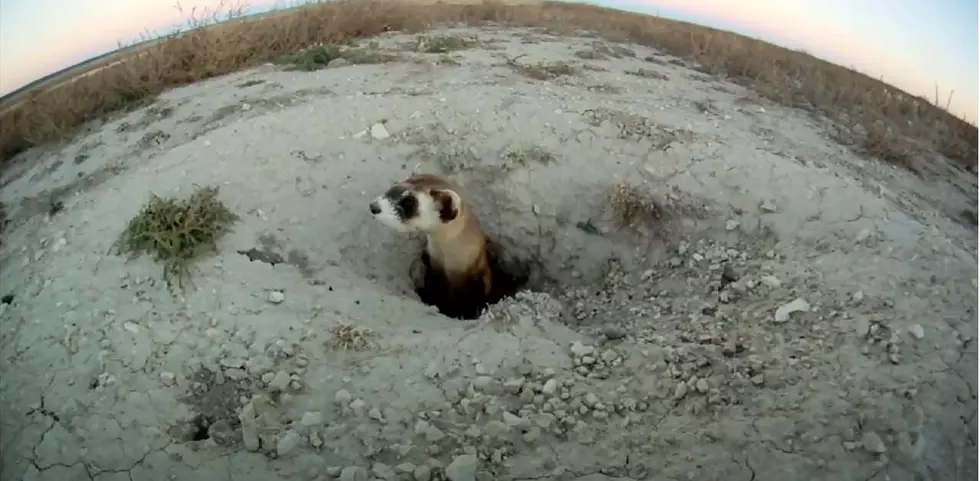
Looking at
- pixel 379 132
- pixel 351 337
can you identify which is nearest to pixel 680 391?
pixel 351 337

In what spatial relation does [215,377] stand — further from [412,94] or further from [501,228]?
[412,94]

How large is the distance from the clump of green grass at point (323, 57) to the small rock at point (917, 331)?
9.62 feet

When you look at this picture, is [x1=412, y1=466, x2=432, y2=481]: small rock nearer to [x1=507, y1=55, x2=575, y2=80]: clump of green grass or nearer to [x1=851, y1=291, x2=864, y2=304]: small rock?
[x1=851, y1=291, x2=864, y2=304]: small rock

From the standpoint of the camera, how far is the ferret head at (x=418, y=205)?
96.4 inches

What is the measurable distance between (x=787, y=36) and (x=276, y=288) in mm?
1524

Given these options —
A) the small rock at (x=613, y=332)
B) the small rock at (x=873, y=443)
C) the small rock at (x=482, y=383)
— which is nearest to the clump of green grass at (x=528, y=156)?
the small rock at (x=613, y=332)

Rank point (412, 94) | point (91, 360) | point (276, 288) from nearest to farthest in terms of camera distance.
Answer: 1. point (91, 360)
2. point (276, 288)
3. point (412, 94)

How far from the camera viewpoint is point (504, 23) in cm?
488

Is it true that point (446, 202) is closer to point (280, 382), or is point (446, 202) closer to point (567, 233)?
point (567, 233)

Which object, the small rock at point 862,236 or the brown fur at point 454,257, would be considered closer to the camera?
the small rock at point 862,236

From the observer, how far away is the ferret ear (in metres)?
2.50

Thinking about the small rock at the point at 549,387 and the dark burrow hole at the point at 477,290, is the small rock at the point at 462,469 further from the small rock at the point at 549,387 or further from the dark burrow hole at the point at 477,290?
the dark burrow hole at the point at 477,290

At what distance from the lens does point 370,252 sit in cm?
264

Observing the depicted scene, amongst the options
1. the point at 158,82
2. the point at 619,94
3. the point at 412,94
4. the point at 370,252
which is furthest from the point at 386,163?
the point at 158,82
